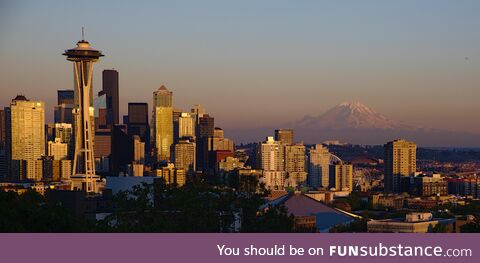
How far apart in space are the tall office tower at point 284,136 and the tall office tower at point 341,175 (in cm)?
314

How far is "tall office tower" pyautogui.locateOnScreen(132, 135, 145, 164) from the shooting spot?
48.2 m

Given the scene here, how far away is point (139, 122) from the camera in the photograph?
51781mm

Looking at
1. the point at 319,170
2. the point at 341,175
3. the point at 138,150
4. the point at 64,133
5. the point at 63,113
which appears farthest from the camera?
the point at 63,113

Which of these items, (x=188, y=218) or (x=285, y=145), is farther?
(x=285, y=145)

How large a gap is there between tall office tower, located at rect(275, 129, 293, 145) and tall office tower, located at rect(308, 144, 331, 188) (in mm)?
2115

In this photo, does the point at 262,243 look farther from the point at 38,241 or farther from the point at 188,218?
the point at 188,218

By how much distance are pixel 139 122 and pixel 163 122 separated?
68.3 inches

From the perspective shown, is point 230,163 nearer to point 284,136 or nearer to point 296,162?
point 284,136

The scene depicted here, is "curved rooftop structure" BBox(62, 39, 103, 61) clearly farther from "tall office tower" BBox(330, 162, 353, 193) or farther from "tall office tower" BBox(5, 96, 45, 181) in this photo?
"tall office tower" BBox(330, 162, 353, 193)

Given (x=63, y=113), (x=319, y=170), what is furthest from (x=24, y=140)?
(x=319, y=170)

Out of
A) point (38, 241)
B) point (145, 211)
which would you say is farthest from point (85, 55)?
point (38, 241)

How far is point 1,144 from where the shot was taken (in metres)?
48.0

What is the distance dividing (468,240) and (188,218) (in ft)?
19.4

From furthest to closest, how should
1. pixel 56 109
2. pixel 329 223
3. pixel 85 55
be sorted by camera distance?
pixel 56 109 → pixel 85 55 → pixel 329 223
